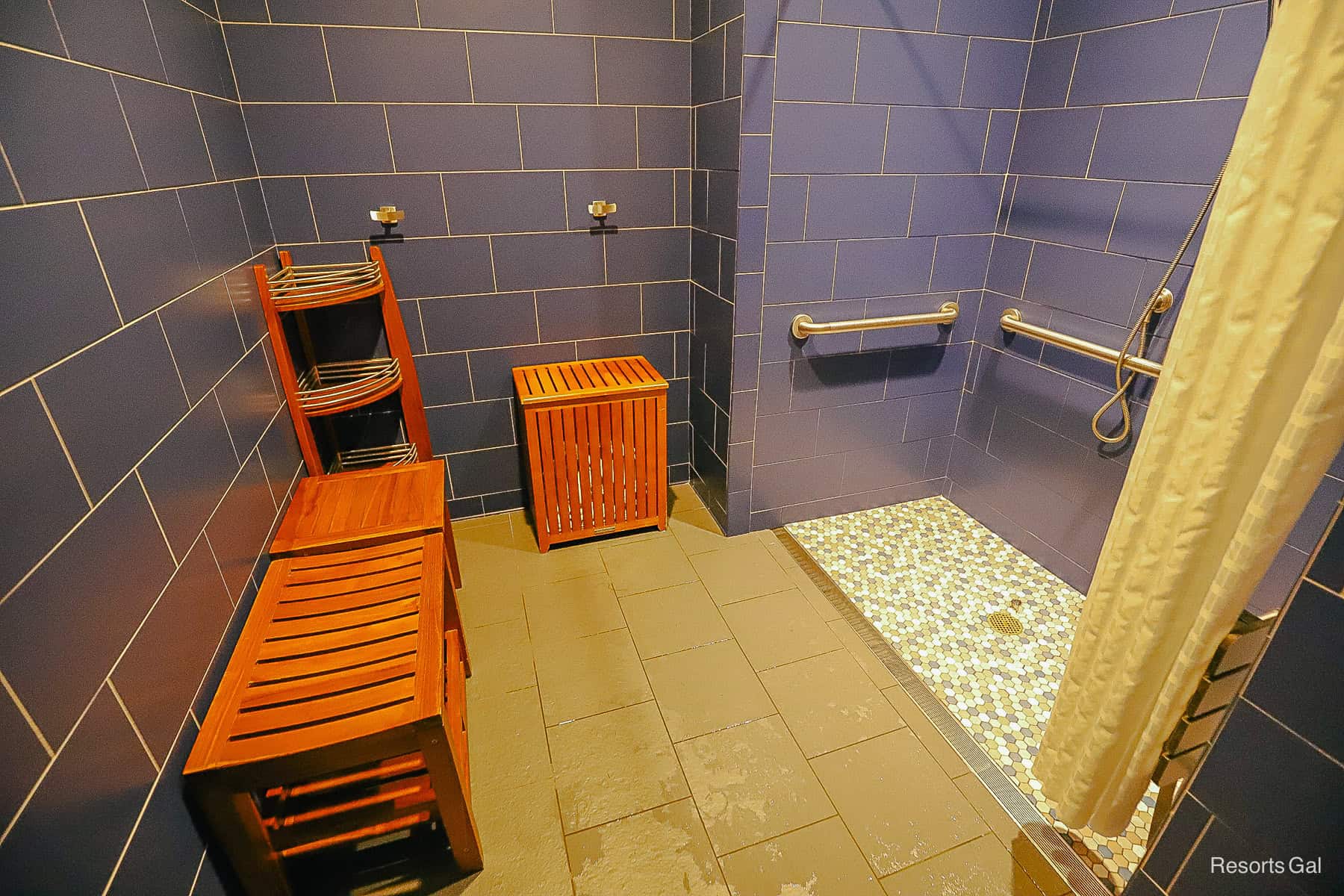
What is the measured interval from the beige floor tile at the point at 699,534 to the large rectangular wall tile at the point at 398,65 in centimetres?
166

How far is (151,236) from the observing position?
1146 millimetres

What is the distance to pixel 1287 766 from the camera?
31.0 inches

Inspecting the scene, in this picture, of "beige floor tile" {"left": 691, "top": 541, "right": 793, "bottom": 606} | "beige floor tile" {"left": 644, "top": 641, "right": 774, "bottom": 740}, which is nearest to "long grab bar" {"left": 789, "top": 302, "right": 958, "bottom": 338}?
"beige floor tile" {"left": 691, "top": 541, "right": 793, "bottom": 606}

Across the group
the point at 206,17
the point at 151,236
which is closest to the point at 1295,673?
the point at 151,236

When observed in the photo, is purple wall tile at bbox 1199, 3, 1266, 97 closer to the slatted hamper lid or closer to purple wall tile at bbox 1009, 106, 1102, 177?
purple wall tile at bbox 1009, 106, 1102, 177

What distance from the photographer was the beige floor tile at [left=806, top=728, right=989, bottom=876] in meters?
1.36

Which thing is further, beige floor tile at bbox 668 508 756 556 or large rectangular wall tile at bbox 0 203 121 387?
beige floor tile at bbox 668 508 756 556

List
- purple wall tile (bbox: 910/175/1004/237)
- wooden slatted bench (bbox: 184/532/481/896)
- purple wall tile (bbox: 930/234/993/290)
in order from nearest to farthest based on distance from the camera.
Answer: wooden slatted bench (bbox: 184/532/481/896)
purple wall tile (bbox: 910/175/1004/237)
purple wall tile (bbox: 930/234/993/290)

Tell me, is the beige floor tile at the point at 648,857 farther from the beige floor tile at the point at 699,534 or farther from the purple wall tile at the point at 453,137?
the purple wall tile at the point at 453,137

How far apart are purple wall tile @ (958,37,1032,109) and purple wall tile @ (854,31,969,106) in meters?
0.04

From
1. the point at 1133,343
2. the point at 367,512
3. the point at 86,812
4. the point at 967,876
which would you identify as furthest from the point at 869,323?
the point at 86,812

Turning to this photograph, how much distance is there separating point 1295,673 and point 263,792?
1.78m

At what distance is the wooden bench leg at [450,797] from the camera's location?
1136mm

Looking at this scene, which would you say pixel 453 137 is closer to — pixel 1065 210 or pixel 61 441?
Result: pixel 61 441
